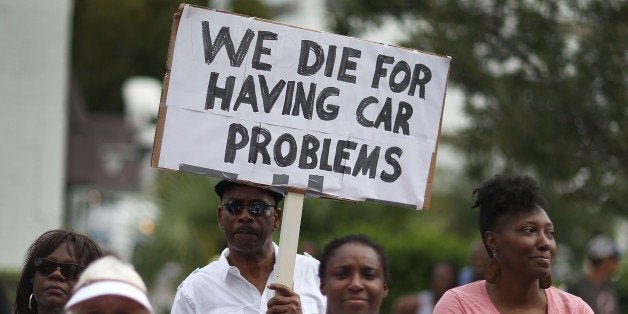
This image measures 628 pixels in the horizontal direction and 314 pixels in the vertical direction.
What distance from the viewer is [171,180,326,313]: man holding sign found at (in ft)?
20.5

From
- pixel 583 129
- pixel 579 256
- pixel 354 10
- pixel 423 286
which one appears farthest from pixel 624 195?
pixel 579 256

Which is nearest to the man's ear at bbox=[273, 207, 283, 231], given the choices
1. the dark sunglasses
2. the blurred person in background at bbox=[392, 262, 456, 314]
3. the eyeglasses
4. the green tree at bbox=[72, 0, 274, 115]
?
the eyeglasses

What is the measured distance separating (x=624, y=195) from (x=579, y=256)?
12351mm

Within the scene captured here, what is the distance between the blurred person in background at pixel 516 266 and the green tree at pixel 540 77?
5.67 m

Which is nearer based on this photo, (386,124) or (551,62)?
(386,124)

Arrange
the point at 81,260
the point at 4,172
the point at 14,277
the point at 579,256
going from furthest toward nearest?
the point at 579,256 → the point at 4,172 → the point at 14,277 → the point at 81,260

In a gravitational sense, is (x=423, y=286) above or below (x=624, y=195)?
below

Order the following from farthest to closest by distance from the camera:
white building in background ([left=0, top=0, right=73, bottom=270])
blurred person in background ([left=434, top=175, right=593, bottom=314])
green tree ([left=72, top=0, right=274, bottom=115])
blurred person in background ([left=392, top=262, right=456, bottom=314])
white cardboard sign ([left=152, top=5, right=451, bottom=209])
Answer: green tree ([left=72, top=0, right=274, bottom=115])
white building in background ([left=0, top=0, right=73, bottom=270])
blurred person in background ([left=392, top=262, right=456, bottom=314])
white cardboard sign ([left=152, top=5, right=451, bottom=209])
blurred person in background ([left=434, top=175, right=593, bottom=314])

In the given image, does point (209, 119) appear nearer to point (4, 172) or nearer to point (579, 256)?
point (4, 172)

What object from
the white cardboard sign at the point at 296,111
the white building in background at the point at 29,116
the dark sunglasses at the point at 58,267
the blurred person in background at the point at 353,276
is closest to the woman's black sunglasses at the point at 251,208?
the white cardboard sign at the point at 296,111

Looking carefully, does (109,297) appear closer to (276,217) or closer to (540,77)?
(276,217)

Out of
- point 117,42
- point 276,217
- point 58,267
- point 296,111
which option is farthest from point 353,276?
point 117,42

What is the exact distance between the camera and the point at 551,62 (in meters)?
12.1

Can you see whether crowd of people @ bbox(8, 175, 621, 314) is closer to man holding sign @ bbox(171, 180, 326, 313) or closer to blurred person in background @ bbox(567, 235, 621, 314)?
man holding sign @ bbox(171, 180, 326, 313)
